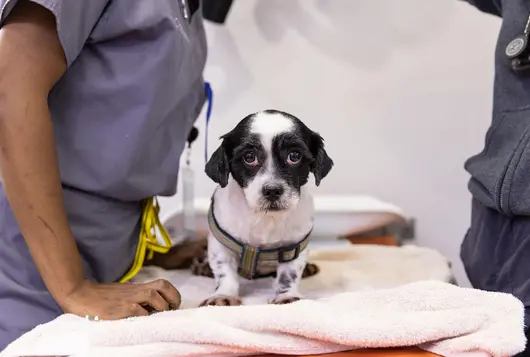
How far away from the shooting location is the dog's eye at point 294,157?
2.46ft

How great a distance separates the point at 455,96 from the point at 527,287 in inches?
30.2

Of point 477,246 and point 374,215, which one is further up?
point 477,246

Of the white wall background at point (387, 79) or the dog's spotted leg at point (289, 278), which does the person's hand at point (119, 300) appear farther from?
the white wall background at point (387, 79)

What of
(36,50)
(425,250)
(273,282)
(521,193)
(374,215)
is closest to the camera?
(36,50)

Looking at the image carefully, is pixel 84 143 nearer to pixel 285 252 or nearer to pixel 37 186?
pixel 37 186

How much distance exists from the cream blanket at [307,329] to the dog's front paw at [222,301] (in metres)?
0.12

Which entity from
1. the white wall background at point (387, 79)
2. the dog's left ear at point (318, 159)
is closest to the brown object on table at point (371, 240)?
the white wall background at point (387, 79)

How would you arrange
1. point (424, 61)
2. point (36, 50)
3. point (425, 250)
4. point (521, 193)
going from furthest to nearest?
point (424, 61)
point (425, 250)
point (521, 193)
point (36, 50)

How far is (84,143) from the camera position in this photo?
785 millimetres

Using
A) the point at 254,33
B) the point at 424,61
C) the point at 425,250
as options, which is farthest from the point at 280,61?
the point at 425,250

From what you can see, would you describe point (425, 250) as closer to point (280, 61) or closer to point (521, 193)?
point (521, 193)

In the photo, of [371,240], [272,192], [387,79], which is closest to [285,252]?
[272,192]

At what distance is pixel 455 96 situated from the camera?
1.47m

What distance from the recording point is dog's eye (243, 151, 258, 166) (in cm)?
75
